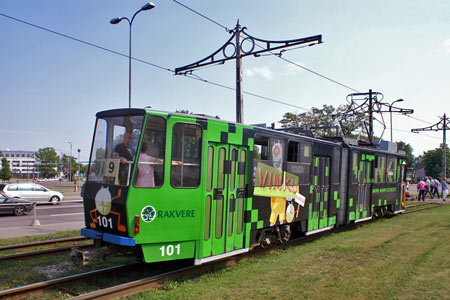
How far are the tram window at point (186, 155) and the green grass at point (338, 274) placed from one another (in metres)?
1.79

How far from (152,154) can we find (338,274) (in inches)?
161

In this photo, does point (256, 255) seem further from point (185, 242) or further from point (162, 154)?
point (162, 154)

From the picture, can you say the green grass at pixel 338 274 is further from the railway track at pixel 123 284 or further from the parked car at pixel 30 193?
the parked car at pixel 30 193

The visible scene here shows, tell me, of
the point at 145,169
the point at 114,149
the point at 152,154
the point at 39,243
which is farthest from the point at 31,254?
the point at 152,154

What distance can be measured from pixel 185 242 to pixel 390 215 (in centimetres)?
1371

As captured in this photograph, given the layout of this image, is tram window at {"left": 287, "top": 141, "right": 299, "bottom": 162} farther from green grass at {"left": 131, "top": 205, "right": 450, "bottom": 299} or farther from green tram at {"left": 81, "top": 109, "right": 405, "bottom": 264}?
green grass at {"left": 131, "top": 205, "right": 450, "bottom": 299}

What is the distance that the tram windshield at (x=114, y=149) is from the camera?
6.40 meters

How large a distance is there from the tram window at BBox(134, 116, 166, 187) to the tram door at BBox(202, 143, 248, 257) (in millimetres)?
976

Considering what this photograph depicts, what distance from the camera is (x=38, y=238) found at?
10898 millimetres

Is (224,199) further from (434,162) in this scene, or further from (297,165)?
(434,162)

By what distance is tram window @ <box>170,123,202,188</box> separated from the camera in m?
6.55

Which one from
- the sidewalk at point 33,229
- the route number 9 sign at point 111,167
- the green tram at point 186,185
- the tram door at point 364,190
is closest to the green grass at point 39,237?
the sidewalk at point 33,229

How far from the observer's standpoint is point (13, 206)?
17516 millimetres

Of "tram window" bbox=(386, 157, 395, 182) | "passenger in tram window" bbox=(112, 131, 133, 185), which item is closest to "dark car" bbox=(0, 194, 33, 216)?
"passenger in tram window" bbox=(112, 131, 133, 185)
